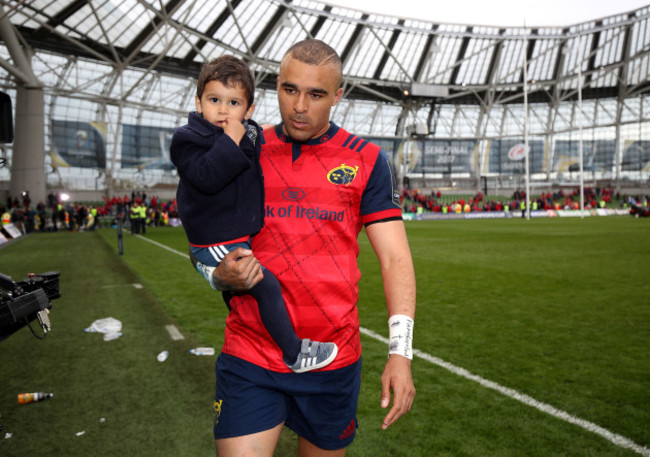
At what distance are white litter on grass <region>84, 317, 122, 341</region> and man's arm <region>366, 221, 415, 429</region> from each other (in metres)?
5.32

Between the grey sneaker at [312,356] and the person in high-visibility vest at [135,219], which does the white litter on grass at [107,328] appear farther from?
the person in high-visibility vest at [135,219]

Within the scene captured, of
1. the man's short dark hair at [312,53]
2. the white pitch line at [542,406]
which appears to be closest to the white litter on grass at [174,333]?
the white pitch line at [542,406]

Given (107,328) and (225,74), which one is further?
(107,328)

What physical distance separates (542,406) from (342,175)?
3.04 m

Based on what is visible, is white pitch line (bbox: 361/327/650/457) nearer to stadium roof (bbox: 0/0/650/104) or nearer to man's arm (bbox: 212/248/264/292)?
man's arm (bbox: 212/248/264/292)

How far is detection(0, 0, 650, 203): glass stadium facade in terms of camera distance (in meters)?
34.4

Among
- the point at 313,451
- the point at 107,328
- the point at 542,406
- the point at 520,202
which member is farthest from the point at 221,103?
the point at 520,202

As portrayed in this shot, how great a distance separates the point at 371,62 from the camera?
163ft

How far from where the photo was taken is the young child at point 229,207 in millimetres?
1816

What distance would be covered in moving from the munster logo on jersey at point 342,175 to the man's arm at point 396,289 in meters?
0.23

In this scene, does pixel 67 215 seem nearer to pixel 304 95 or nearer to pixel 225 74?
pixel 225 74

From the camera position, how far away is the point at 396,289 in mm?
1938

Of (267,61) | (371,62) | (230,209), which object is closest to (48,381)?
(230,209)

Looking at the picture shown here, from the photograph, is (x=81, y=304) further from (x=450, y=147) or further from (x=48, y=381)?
(x=450, y=147)
